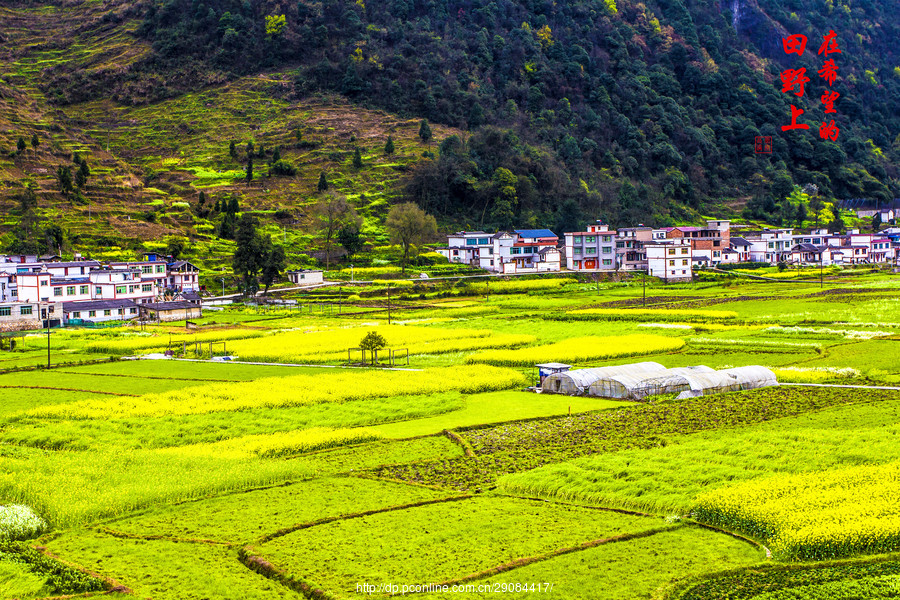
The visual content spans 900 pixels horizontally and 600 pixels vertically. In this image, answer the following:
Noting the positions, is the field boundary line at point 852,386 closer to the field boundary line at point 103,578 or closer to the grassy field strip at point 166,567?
the grassy field strip at point 166,567

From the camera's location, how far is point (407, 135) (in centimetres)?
10031

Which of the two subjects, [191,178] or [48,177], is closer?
[48,177]

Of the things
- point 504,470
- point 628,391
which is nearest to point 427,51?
point 628,391

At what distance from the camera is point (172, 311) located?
50844 mm

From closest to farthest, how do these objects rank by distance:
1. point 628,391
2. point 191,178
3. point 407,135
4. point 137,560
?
1. point 137,560
2. point 628,391
3. point 191,178
4. point 407,135

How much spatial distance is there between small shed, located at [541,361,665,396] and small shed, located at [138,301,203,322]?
31.0m

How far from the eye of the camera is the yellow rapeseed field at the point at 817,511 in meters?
12.1

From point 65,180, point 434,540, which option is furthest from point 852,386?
point 65,180

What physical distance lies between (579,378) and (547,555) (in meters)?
13.6

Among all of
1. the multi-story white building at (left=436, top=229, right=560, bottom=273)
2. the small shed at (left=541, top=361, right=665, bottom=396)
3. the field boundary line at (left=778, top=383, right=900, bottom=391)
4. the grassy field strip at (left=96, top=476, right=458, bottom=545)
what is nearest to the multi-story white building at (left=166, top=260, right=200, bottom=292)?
the multi-story white building at (left=436, top=229, right=560, bottom=273)

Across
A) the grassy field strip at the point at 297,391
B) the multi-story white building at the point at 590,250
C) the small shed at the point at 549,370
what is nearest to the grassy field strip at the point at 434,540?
the grassy field strip at the point at 297,391

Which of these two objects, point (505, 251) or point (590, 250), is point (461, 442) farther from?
point (590, 250)

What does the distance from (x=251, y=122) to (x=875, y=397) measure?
90629 mm

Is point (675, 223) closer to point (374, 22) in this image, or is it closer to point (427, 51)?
point (427, 51)
